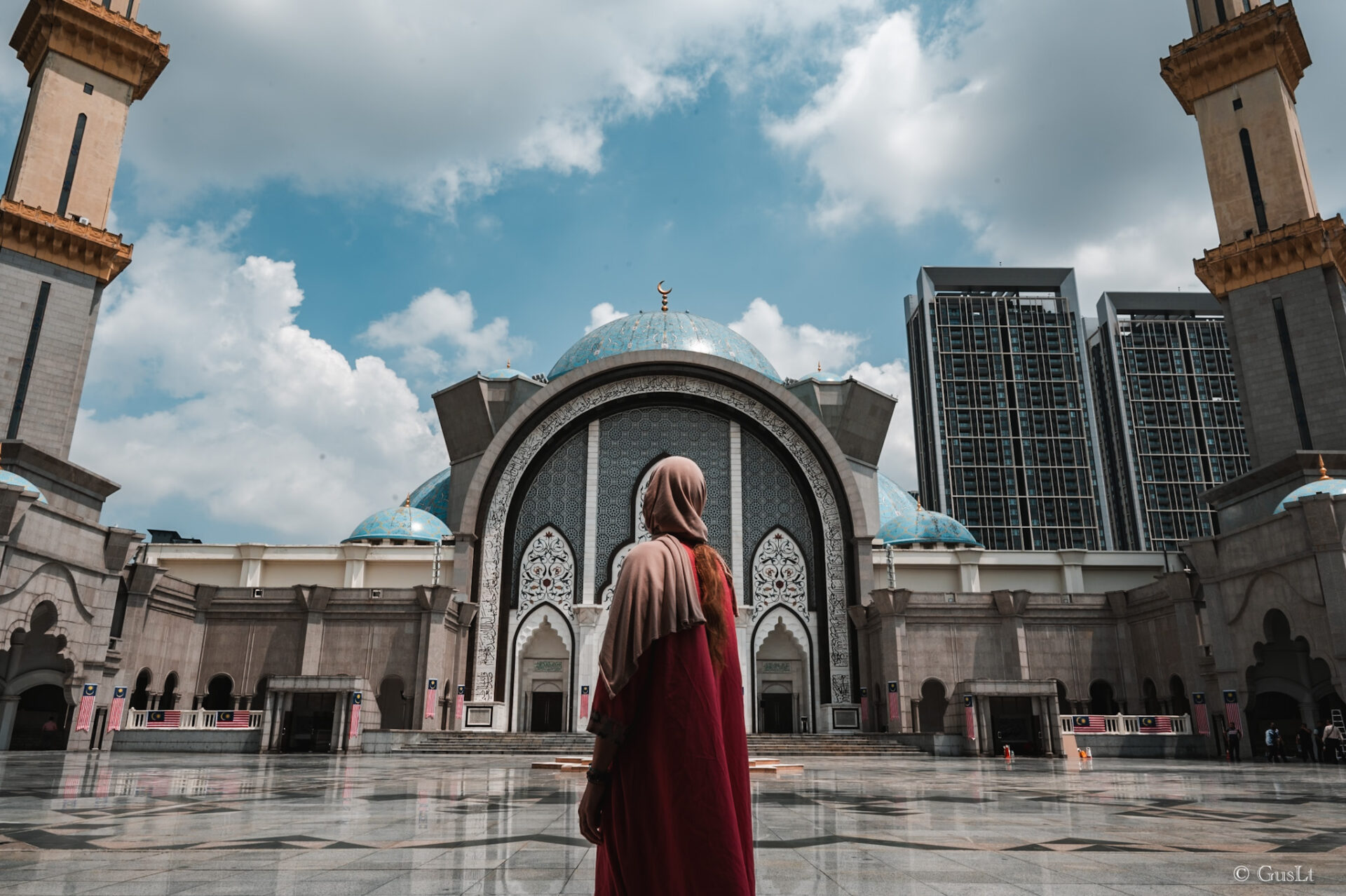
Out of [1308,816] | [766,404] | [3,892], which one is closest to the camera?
[3,892]

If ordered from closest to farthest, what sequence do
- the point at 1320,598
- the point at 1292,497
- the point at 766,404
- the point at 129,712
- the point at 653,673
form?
the point at 653,673 < the point at 1320,598 < the point at 1292,497 < the point at 129,712 < the point at 766,404

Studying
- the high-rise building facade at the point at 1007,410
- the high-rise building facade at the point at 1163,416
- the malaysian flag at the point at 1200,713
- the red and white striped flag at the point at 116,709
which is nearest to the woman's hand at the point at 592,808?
the malaysian flag at the point at 1200,713

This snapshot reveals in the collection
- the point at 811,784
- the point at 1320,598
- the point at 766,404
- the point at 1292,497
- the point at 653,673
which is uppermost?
the point at 766,404

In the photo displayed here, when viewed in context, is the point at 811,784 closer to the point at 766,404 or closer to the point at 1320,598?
A: the point at 1320,598

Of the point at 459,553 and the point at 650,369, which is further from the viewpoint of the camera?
the point at 650,369

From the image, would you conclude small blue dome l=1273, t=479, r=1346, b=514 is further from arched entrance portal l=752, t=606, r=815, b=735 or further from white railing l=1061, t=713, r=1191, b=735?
arched entrance portal l=752, t=606, r=815, b=735

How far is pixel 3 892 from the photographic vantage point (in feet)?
11.3

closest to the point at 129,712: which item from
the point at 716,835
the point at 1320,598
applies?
the point at 716,835

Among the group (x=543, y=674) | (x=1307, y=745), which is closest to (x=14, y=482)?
(x=543, y=674)

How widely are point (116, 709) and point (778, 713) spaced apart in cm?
1613

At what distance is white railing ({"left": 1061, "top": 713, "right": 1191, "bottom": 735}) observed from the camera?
18.2m

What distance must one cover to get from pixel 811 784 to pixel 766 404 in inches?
662

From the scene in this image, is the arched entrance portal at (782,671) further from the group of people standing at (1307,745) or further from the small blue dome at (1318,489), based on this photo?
the small blue dome at (1318,489)

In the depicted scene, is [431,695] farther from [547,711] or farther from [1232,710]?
[1232,710]
